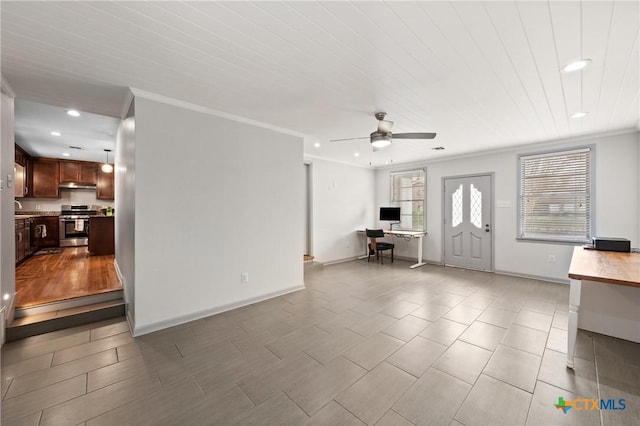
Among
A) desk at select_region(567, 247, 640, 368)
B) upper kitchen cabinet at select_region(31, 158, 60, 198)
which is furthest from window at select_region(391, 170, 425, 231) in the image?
upper kitchen cabinet at select_region(31, 158, 60, 198)

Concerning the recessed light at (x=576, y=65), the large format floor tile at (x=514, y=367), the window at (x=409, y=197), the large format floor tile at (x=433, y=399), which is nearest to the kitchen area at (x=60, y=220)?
the large format floor tile at (x=433, y=399)

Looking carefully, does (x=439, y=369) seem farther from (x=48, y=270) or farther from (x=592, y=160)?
(x=48, y=270)

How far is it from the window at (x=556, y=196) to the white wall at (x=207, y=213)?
4.54 m

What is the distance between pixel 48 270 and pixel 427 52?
6.32 m

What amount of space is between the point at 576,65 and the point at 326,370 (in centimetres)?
334

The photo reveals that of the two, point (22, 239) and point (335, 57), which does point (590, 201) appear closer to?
point (335, 57)

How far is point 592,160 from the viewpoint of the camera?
172 inches

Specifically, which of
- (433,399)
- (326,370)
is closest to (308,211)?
(326,370)

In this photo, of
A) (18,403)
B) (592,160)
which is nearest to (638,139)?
(592,160)

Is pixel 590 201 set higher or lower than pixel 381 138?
lower

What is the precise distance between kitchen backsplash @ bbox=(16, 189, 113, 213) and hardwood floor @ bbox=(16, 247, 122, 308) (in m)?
1.93

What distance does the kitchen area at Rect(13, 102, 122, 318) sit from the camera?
3.46 m

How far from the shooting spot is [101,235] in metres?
5.79

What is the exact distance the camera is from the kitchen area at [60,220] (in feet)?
11.4
